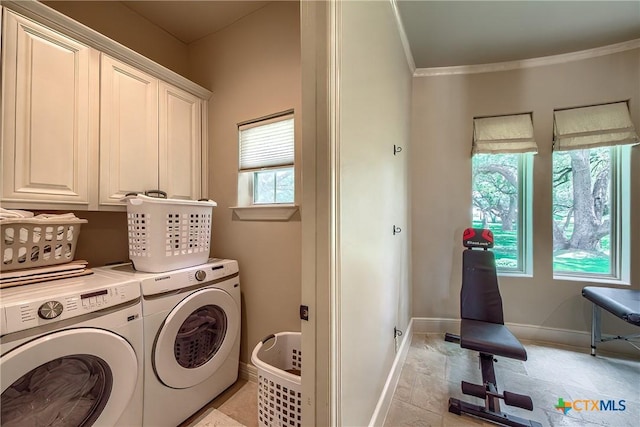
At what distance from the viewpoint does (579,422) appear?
153cm

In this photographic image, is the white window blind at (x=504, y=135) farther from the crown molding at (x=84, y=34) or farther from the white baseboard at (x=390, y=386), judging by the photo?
the crown molding at (x=84, y=34)

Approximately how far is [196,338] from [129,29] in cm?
234

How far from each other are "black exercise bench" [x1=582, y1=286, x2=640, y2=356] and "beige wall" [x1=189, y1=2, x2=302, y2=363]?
2.25 m

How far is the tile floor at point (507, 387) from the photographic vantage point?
1.56m

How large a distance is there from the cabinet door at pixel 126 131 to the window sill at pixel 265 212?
0.62m

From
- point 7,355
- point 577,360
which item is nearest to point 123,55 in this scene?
point 7,355

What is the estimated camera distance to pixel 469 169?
2707 mm

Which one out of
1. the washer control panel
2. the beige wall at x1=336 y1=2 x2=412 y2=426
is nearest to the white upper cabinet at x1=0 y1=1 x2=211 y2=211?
the washer control panel

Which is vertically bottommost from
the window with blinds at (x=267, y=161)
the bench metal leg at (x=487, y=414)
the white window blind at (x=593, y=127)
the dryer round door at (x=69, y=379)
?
Result: the bench metal leg at (x=487, y=414)

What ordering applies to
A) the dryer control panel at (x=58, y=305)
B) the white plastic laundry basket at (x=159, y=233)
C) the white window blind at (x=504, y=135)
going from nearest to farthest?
the dryer control panel at (x=58, y=305)
the white plastic laundry basket at (x=159, y=233)
the white window blind at (x=504, y=135)

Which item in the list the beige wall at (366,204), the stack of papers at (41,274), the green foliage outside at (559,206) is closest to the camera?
the beige wall at (366,204)

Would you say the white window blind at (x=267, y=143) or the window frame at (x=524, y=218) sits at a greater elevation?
the white window blind at (x=267, y=143)

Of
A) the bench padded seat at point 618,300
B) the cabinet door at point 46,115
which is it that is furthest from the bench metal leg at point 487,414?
the cabinet door at point 46,115

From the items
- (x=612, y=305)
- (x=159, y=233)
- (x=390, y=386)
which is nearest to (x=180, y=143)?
(x=159, y=233)
